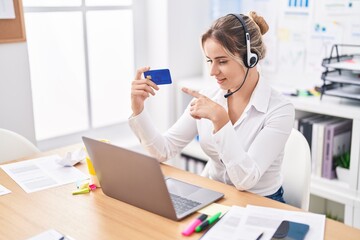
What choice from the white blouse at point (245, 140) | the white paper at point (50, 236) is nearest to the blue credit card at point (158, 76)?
the white blouse at point (245, 140)

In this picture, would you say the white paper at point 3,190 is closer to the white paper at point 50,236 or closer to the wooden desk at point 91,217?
the wooden desk at point 91,217

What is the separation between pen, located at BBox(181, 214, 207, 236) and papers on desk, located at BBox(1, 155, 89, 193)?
509 millimetres

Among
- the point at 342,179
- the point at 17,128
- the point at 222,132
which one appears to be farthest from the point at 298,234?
the point at 17,128

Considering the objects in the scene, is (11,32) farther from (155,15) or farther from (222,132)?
(222,132)

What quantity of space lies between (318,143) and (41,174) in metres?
1.39

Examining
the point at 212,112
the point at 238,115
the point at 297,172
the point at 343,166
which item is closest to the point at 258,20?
the point at 238,115

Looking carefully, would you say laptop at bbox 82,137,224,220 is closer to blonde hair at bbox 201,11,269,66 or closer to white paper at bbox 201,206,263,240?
white paper at bbox 201,206,263,240

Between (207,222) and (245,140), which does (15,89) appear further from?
(207,222)

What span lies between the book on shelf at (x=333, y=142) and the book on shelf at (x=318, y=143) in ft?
0.06

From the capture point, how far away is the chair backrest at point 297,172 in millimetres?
1671

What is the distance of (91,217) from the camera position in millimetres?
1330

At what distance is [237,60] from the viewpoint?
162 centimetres

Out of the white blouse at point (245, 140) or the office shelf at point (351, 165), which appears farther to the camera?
the office shelf at point (351, 165)

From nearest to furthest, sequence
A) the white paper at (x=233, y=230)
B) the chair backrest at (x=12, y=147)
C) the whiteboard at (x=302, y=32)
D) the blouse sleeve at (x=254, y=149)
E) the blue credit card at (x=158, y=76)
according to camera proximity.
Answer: the white paper at (x=233, y=230) → the blouse sleeve at (x=254, y=149) → the blue credit card at (x=158, y=76) → the chair backrest at (x=12, y=147) → the whiteboard at (x=302, y=32)
